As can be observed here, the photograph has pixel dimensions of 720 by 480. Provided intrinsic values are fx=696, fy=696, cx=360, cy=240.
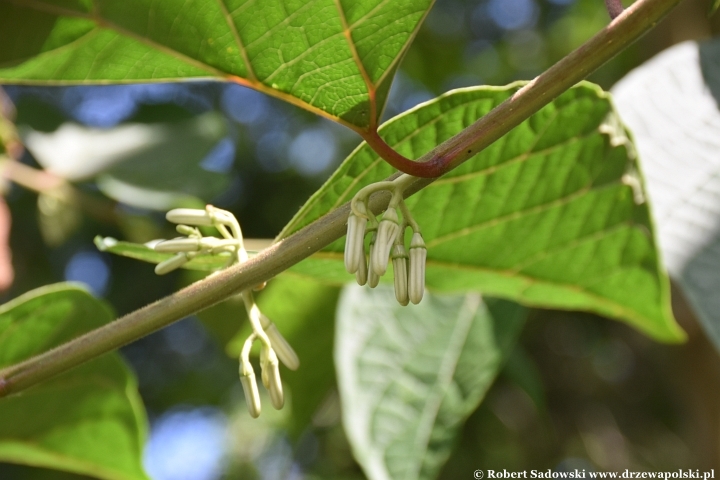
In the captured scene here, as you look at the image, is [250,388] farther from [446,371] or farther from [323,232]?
[446,371]

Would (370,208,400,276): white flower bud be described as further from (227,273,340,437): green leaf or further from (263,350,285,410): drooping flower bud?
(227,273,340,437): green leaf

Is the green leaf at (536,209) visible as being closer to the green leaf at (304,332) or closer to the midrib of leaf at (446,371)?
the midrib of leaf at (446,371)

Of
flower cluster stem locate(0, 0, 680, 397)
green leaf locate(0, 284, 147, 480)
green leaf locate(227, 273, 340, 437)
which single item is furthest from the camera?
green leaf locate(227, 273, 340, 437)

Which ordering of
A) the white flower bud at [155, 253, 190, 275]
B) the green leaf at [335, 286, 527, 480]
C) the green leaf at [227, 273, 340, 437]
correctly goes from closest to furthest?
the white flower bud at [155, 253, 190, 275]
the green leaf at [335, 286, 527, 480]
the green leaf at [227, 273, 340, 437]

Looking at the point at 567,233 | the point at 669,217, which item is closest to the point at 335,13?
the point at 567,233

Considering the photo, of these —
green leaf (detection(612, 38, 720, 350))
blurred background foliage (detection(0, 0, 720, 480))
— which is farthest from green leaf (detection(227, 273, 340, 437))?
green leaf (detection(612, 38, 720, 350))

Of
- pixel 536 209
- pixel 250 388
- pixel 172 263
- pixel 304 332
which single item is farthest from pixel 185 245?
pixel 304 332

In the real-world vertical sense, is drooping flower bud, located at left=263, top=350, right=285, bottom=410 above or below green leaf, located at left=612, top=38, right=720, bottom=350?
above
